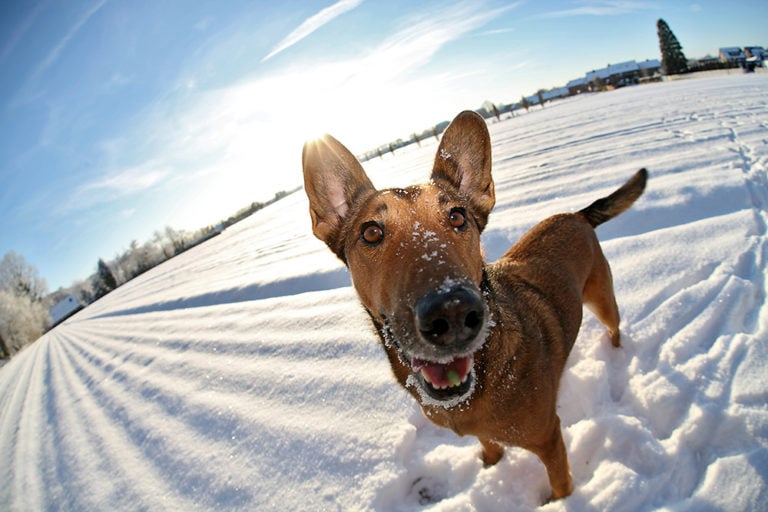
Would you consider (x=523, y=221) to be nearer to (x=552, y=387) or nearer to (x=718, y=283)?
(x=718, y=283)

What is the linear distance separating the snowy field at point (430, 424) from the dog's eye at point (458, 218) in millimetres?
1864

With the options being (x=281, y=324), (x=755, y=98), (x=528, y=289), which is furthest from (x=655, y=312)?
(x=755, y=98)

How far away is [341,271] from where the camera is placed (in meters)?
7.27

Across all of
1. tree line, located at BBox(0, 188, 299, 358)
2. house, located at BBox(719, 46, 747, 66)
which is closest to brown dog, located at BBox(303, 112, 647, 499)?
tree line, located at BBox(0, 188, 299, 358)

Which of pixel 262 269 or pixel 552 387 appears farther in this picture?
pixel 262 269

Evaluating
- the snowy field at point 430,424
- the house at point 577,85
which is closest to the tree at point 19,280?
the snowy field at point 430,424

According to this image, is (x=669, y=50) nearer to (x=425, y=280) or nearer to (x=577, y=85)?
(x=577, y=85)

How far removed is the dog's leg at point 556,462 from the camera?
84.7 inches

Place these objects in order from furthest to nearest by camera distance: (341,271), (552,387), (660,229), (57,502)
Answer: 1. (341,271)
2. (660,229)
3. (57,502)
4. (552,387)

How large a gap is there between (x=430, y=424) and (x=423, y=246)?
78.8 inches

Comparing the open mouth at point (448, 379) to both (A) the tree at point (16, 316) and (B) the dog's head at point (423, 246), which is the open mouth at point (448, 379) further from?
(A) the tree at point (16, 316)

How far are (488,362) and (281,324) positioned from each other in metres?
4.73

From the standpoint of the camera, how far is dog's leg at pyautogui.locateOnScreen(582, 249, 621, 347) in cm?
323

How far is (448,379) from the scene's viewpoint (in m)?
1.73
